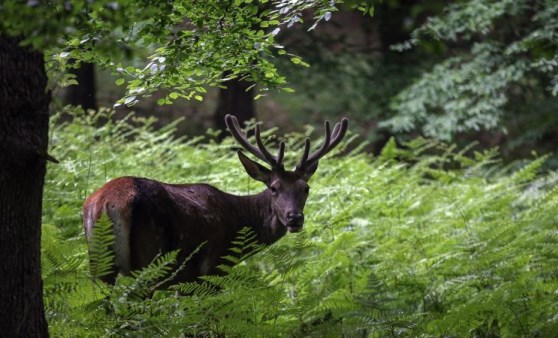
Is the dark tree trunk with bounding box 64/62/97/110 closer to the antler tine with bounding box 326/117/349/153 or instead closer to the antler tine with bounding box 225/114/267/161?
the antler tine with bounding box 225/114/267/161

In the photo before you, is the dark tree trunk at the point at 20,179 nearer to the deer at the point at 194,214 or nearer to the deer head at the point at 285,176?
the deer at the point at 194,214

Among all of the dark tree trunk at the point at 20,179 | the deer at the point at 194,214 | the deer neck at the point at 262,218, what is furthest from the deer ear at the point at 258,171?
the dark tree trunk at the point at 20,179

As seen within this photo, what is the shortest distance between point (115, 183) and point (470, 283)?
8.97 ft

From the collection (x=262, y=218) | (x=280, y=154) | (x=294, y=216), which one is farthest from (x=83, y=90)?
(x=294, y=216)

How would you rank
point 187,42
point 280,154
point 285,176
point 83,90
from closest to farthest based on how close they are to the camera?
point 187,42 < point 280,154 < point 285,176 < point 83,90

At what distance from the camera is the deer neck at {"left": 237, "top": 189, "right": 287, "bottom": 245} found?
22.3 ft

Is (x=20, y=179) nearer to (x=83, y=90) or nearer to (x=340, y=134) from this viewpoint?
(x=340, y=134)

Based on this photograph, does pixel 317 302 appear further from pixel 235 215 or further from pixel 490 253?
pixel 490 253

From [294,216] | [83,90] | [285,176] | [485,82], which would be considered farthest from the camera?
[83,90]

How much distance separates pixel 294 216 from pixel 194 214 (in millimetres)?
789

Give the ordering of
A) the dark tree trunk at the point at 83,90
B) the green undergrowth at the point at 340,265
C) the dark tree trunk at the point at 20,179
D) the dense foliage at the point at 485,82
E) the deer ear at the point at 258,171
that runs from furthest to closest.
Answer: the dark tree trunk at the point at 83,90, the dense foliage at the point at 485,82, the deer ear at the point at 258,171, the green undergrowth at the point at 340,265, the dark tree trunk at the point at 20,179

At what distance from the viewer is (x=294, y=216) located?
6520 mm

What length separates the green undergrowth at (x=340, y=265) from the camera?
4.77m

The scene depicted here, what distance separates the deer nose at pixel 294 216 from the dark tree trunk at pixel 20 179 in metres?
2.72
